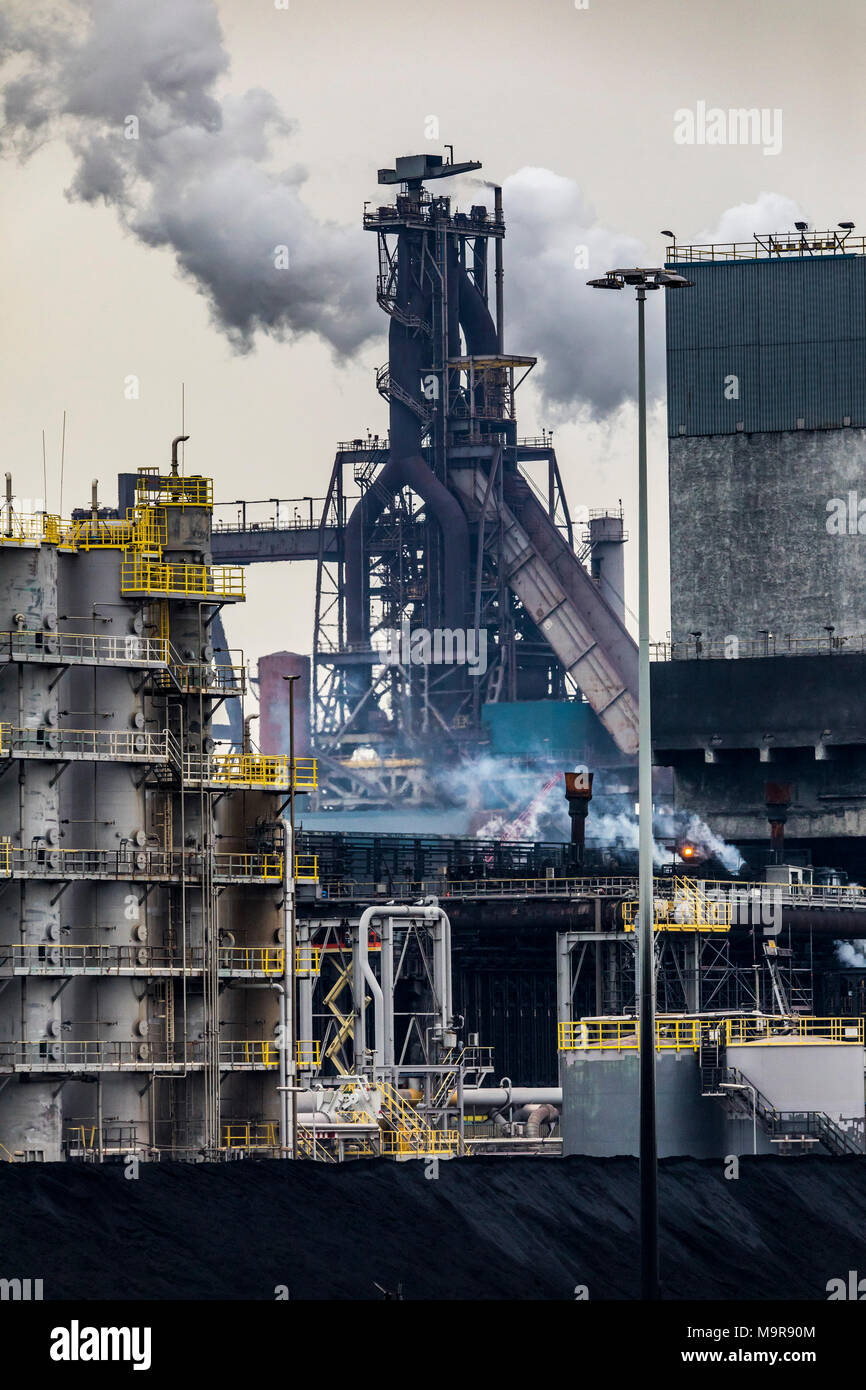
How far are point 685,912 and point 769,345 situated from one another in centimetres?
3651

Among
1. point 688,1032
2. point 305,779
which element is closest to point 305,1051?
point 688,1032

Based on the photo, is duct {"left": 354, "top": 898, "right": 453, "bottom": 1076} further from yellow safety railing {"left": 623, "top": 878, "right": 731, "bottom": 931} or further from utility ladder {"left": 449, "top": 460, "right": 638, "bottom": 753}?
utility ladder {"left": 449, "top": 460, "right": 638, "bottom": 753}

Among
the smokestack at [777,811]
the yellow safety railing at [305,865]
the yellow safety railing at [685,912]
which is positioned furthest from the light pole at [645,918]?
the smokestack at [777,811]

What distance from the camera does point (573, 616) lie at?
12850 cm

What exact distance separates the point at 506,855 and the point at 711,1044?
34.4 metres

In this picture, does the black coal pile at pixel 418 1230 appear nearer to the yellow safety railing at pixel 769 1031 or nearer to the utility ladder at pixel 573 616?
the yellow safety railing at pixel 769 1031

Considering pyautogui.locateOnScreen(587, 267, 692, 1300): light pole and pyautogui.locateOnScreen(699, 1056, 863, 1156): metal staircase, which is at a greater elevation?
pyautogui.locateOnScreen(587, 267, 692, 1300): light pole

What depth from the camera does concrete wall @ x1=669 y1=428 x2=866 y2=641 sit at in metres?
99.8

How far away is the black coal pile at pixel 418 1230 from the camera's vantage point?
3647 centimetres

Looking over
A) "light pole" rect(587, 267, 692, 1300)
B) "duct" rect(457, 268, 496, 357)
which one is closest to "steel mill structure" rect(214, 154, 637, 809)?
"duct" rect(457, 268, 496, 357)

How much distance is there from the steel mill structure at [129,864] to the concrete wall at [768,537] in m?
47.6

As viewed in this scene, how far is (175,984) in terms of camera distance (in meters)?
51.7

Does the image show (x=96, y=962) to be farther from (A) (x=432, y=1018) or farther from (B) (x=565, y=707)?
(B) (x=565, y=707)

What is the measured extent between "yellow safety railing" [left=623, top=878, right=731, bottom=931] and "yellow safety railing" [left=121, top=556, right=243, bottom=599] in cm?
1761
